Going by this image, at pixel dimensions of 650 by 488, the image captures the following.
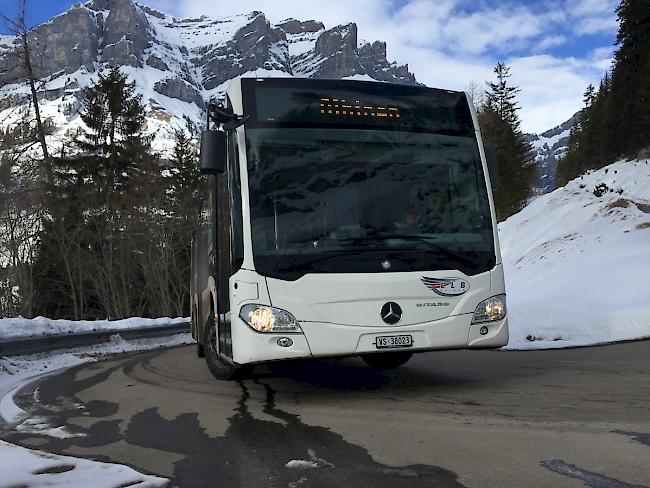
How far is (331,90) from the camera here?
6.04 meters

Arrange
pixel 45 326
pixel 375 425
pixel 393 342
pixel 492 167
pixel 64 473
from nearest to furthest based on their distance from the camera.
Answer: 1. pixel 64 473
2. pixel 375 425
3. pixel 393 342
4. pixel 492 167
5. pixel 45 326

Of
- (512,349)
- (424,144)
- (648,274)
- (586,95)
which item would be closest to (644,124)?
(648,274)

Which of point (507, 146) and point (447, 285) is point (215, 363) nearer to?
point (447, 285)

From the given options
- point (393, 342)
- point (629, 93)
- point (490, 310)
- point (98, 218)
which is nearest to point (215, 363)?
point (393, 342)

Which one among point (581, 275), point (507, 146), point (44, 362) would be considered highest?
point (507, 146)

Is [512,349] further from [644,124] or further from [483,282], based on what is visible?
[644,124]

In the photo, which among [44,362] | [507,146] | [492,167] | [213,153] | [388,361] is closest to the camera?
[213,153]

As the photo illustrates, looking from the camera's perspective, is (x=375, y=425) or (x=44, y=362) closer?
(x=375, y=425)

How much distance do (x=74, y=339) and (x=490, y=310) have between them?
1101 cm

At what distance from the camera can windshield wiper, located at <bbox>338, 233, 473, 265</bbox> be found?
218 inches

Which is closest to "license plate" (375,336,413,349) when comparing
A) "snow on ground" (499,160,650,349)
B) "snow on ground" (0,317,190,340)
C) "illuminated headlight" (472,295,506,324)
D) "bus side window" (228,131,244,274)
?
"illuminated headlight" (472,295,506,324)

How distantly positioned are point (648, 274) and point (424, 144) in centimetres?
791

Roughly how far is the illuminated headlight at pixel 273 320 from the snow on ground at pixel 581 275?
5.89 m

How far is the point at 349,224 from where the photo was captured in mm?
5574
